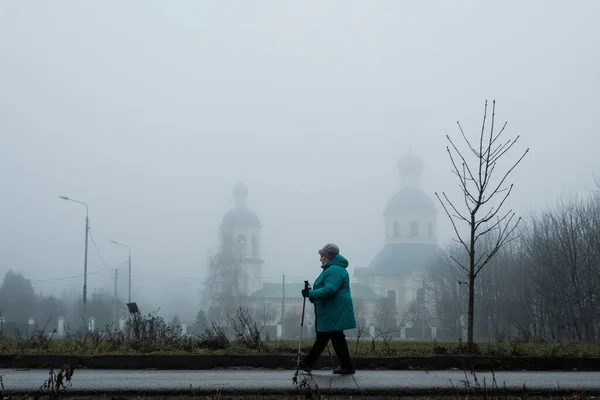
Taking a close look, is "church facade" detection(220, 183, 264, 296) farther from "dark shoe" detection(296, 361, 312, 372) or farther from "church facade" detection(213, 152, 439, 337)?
"dark shoe" detection(296, 361, 312, 372)

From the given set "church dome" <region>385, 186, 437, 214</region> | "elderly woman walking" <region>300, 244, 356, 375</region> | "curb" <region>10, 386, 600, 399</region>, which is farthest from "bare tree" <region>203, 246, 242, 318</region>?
"curb" <region>10, 386, 600, 399</region>

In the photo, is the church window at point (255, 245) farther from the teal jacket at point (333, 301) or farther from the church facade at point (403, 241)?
the teal jacket at point (333, 301)

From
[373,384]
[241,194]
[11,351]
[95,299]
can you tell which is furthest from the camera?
[241,194]

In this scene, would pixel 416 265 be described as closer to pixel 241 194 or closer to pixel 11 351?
pixel 241 194

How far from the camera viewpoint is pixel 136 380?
1005 cm

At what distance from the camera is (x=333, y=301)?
428 inches

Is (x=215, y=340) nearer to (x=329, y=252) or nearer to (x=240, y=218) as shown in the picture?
(x=329, y=252)

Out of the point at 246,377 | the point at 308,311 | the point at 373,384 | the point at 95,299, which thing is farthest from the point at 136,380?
the point at 308,311

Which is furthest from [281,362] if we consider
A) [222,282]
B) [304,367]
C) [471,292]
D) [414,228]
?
[414,228]

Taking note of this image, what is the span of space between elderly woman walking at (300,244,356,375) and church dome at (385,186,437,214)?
113526mm

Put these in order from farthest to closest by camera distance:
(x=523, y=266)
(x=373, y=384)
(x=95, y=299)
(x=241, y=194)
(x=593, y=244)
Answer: (x=241, y=194) < (x=95, y=299) < (x=523, y=266) < (x=593, y=244) < (x=373, y=384)

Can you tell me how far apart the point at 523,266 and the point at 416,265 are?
64.4 metres

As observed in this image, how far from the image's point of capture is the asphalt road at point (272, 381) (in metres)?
8.80

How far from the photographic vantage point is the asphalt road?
8805mm
